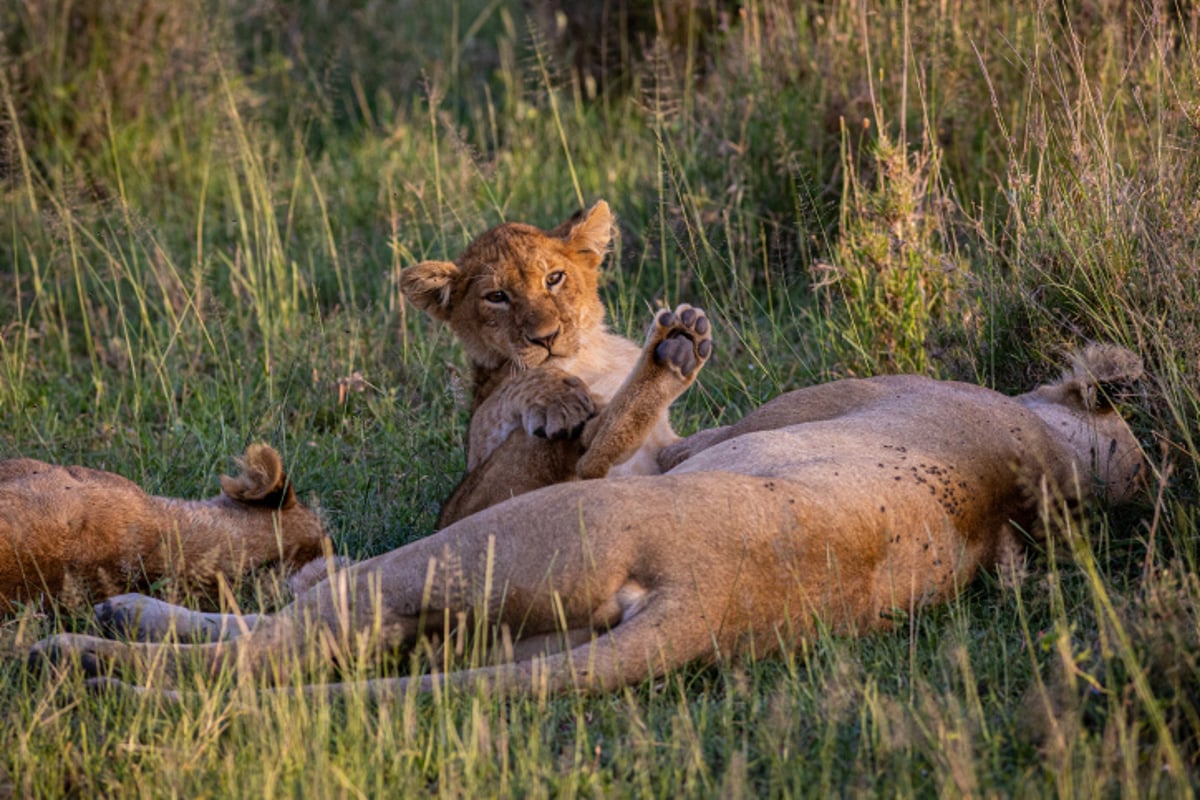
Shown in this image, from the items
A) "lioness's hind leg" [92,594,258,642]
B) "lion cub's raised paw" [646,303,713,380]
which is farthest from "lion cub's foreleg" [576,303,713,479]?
"lioness's hind leg" [92,594,258,642]

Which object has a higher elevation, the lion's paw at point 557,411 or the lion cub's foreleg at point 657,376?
the lion cub's foreleg at point 657,376

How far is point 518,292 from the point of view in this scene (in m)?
5.38

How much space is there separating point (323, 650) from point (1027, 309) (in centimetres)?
289

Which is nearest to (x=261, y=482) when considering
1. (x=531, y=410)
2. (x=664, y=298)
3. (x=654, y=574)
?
(x=531, y=410)

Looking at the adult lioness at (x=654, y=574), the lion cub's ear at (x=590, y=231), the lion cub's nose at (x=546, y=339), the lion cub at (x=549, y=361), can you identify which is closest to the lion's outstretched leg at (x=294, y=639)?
the adult lioness at (x=654, y=574)

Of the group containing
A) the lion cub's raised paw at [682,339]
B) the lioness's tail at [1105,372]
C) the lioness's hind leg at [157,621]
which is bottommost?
the lioness's tail at [1105,372]

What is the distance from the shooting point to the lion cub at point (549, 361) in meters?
4.42

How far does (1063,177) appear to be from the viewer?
538cm

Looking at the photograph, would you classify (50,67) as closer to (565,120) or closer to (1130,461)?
(565,120)

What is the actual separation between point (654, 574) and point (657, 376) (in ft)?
3.83

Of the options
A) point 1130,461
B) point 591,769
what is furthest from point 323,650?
point 1130,461

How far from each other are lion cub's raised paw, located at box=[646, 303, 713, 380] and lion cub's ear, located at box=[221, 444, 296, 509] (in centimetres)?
116

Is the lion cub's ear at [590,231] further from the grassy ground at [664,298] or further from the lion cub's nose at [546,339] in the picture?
the lion cub's nose at [546,339]

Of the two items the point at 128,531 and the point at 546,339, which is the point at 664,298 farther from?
the point at 128,531
